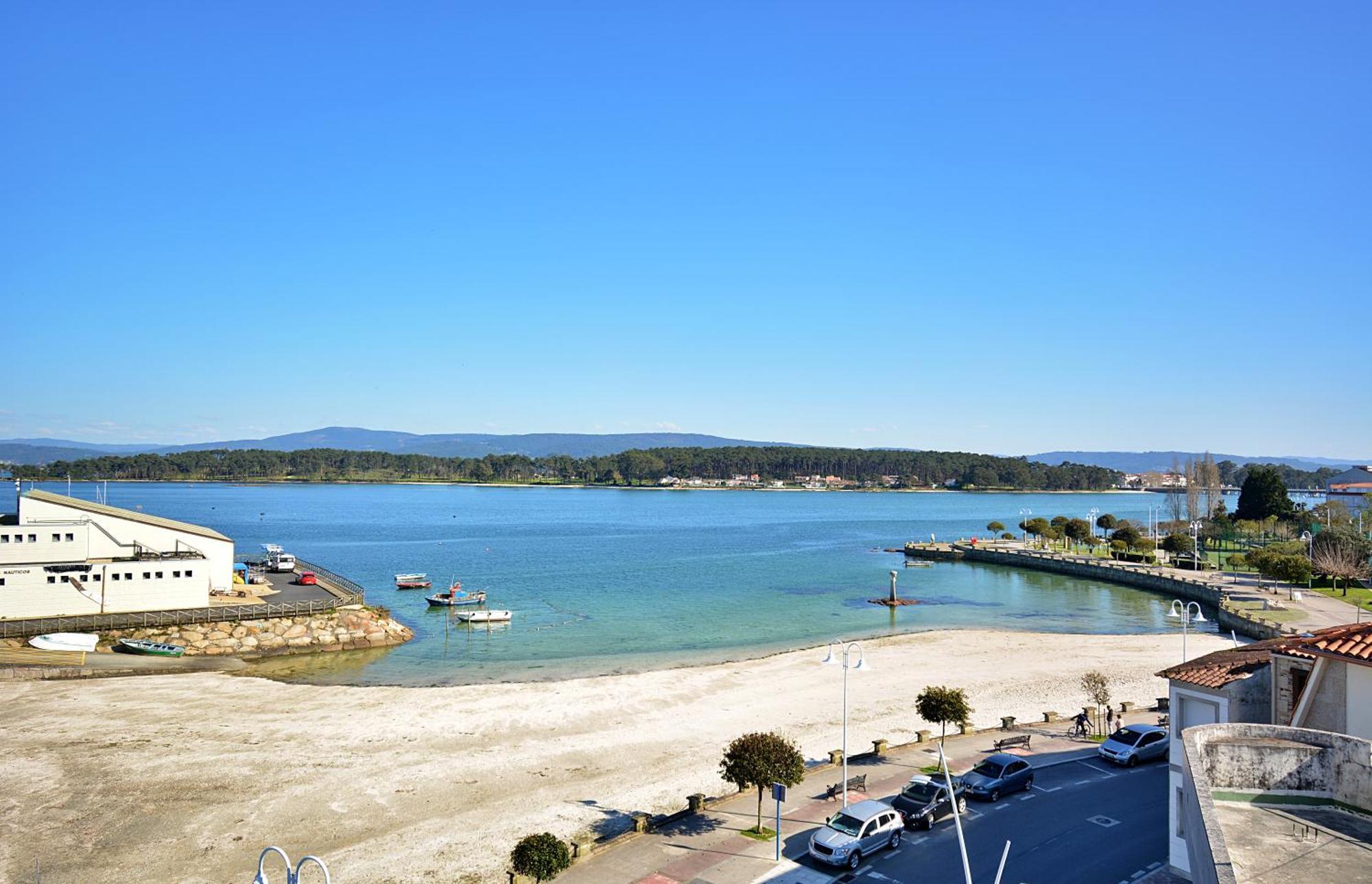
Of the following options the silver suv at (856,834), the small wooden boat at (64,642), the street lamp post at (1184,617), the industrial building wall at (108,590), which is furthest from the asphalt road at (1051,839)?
the industrial building wall at (108,590)

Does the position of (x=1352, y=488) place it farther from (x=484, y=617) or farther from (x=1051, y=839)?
(x=1051, y=839)

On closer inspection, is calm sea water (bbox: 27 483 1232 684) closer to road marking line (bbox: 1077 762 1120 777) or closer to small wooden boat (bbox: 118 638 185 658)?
small wooden boat (bbox: 118 638 185 658)

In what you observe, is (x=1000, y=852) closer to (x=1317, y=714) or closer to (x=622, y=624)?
(x=1317, y=714)

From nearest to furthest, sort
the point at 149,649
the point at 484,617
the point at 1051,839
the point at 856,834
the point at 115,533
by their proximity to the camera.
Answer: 1. the point at 856,834
2. the point at 1051,839
3. the point at 149,649
4. the point at 115,533
5. the point at 484,617

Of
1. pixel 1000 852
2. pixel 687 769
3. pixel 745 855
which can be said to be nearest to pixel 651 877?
pixel 745 855

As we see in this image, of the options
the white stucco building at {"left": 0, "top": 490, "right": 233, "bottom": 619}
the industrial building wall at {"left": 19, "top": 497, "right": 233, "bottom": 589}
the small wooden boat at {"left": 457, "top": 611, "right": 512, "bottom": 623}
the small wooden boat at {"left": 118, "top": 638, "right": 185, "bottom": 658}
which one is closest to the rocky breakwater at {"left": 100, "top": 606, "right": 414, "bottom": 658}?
the small wooden boat at {"left": 118, "top": 638, "right": 185, "bottom": 658}

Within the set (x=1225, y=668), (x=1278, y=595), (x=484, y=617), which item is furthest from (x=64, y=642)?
(x=1278, y=595)
